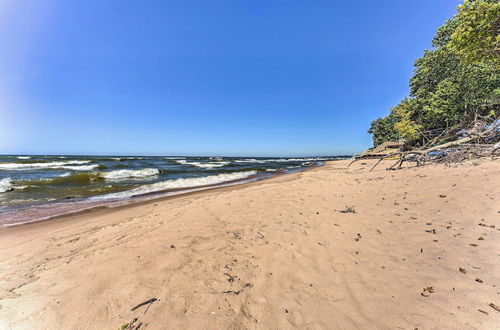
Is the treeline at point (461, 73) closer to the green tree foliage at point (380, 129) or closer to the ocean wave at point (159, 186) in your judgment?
the ocean wave at point (159, 186)

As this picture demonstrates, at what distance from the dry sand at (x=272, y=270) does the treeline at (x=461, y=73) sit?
5.03 metres

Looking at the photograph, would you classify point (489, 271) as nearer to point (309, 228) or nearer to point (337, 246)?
point (337, 246)

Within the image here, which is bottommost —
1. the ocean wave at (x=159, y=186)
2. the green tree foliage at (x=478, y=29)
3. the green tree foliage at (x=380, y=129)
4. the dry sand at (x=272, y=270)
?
the ocean wave at (x=159, y=186)

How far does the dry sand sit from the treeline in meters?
5.03

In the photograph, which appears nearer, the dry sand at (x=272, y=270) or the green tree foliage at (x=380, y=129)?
the dry sand at (x=272, y=270)

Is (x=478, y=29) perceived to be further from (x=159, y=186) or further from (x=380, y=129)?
(x=380, y=129)

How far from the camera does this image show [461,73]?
16.5 meters

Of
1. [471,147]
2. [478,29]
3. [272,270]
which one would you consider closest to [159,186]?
[272,270]

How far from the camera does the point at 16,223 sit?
21.4 feet

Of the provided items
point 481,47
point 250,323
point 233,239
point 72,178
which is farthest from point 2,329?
point 72,178

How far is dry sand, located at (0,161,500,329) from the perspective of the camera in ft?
7.18

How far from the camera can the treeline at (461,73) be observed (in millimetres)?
6160

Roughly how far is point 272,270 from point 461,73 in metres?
24.4

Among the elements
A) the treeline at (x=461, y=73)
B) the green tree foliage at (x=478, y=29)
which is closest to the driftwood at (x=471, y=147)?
the treeline at (x=461, y=73)
